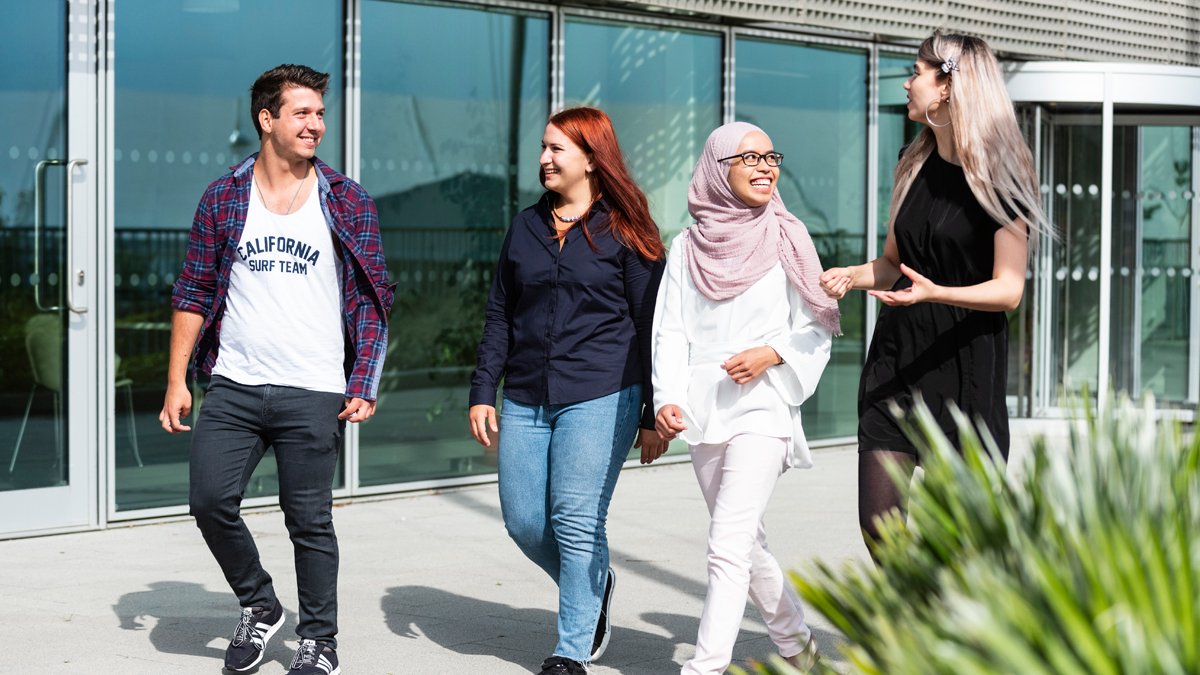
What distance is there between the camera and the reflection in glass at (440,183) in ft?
32.4

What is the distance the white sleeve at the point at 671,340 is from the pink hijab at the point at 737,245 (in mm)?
71

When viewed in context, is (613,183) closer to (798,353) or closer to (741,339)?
(741,339)

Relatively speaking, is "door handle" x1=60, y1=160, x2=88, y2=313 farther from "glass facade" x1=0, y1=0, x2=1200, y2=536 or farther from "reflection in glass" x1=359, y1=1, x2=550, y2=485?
"reflection in glass" x1=359, y1=1, x2=550, y2=485

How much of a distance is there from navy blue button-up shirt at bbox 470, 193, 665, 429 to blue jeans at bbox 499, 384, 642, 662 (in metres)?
0.06

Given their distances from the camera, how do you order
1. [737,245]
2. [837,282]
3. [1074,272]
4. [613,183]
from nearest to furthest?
1. [837,282]
2. [737,245]
3. [613,183]
4. [1074,272]

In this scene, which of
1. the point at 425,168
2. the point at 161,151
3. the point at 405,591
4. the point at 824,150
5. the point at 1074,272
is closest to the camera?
the point at 405,591

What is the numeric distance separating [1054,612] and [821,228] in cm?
1034

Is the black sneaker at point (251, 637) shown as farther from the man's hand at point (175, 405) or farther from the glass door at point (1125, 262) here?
the glass door at point (1125, 262)

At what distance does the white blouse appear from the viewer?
5.02 m

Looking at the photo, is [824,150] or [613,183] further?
[824,150]

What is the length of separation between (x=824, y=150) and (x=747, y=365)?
7.90m

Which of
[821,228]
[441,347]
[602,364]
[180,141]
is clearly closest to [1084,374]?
[821,228]

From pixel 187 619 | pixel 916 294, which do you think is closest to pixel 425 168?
pixel 187 619

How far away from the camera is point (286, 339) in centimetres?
532
